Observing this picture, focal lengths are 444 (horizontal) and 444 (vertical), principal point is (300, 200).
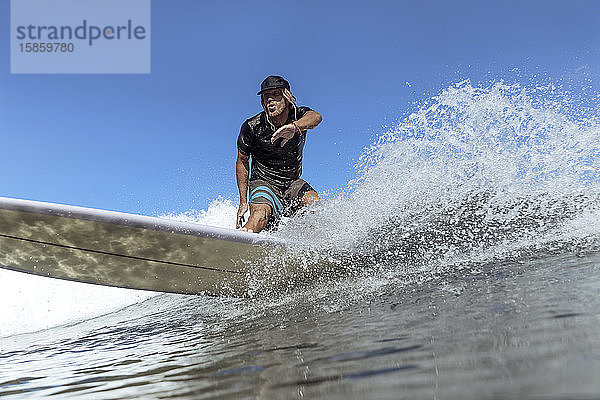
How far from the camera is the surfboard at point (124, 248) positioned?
2998 mm

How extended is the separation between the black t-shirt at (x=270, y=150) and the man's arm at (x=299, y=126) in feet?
0.32

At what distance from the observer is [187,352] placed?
1806mm

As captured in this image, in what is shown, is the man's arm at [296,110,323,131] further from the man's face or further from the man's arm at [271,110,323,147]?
the man's face

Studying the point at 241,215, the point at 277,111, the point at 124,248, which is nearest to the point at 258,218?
the point at 241,215

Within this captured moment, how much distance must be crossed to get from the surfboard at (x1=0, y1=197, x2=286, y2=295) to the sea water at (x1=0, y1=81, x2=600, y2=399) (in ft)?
0.85

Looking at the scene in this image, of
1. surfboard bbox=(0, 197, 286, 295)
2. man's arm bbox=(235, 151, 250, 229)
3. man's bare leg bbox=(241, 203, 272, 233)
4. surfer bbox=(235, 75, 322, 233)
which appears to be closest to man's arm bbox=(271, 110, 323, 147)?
surfer bbox=(235, 75, 322, 233)

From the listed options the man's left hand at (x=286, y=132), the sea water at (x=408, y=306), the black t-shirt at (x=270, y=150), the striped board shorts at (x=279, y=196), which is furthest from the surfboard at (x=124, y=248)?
the black t-shirt at (x=270, y=150)

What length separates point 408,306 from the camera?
1.97m

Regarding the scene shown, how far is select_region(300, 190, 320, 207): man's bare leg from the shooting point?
408cm

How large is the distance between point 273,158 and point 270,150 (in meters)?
0.08

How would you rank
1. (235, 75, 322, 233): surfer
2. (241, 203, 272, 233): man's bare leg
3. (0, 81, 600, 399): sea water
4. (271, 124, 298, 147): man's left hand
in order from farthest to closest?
(235, 75, 322, 233): surfer → (241, 203, 272, 233): man's bare leg → (271, 124, 298, 147): man's left hand → (0, 81, 600, 399): sea water

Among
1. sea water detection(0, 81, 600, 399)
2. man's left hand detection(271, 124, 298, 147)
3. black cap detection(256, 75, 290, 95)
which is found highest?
black cap detection(256, 75, 290, 95)

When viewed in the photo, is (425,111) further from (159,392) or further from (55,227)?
(159,392)

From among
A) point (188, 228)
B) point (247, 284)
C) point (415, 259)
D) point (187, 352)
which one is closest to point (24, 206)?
point (188, 228)
